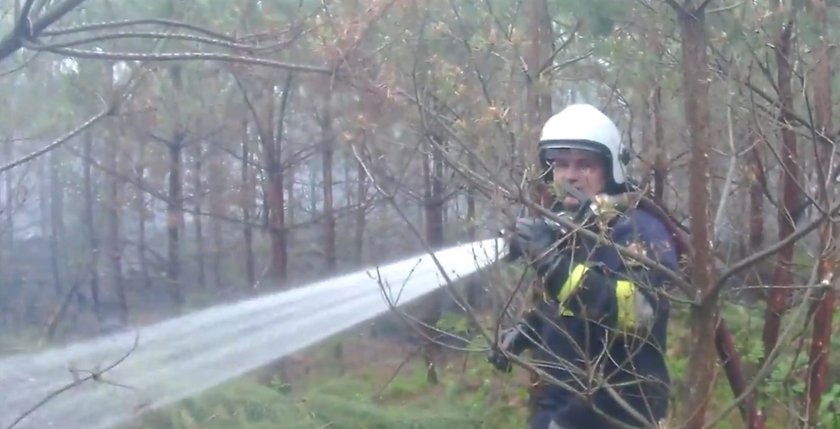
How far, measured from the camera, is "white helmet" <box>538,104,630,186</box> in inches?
135

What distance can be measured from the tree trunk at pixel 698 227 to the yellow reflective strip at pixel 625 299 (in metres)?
0.28

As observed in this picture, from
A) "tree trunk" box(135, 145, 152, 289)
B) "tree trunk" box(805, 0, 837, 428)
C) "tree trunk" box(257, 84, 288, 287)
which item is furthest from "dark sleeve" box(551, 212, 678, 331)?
"tree trunk" box(135, 145, 152, 289)

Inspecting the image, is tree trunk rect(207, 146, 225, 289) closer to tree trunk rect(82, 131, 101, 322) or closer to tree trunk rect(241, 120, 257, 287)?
tree trunk rect(241, 120, 257, 287)

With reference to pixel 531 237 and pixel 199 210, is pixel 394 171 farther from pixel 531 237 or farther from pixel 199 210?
pixel 199 210

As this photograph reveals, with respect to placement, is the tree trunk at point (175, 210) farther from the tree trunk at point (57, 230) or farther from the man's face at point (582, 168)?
the man's face at point (582, 168)

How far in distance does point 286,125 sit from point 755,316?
14.4 feet

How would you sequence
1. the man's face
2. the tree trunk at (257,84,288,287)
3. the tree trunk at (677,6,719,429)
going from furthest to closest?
the tree trunk at (257,84,288,287) < the man's face < the tree trunk at (677,6,719,429)

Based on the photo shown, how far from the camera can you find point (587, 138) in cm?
342

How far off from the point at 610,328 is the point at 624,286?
14cm

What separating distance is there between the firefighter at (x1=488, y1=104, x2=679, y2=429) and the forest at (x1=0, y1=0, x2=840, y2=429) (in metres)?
0.12

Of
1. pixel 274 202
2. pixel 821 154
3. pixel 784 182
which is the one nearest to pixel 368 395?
pixel 274 202

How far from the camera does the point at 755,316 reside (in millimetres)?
7801

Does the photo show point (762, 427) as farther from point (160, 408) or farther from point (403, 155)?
point (160, 408)

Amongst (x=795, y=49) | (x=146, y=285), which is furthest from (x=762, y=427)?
(x=146, y=285)
